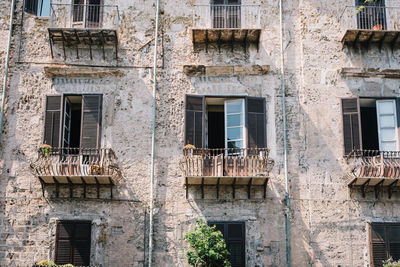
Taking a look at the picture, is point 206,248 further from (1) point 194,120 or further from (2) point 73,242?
(1) point 194,120

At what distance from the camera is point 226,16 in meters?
19.5

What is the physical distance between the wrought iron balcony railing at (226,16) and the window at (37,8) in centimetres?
448

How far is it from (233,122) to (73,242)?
217 inches

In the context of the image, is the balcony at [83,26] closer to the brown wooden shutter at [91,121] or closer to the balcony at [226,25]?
the brown wooden shutter at [91,121]

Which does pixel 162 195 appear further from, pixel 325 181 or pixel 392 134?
pixel 392 134

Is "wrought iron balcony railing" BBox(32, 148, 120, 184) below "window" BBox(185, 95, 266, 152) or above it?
below

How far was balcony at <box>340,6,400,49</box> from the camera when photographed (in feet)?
62.6

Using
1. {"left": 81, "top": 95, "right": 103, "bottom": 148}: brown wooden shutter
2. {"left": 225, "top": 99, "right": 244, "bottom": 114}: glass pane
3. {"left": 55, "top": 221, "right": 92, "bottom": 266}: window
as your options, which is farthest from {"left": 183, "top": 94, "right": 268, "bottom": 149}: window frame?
{"left": 55, "top": 221, "right": 92, "bottom": 266}: window

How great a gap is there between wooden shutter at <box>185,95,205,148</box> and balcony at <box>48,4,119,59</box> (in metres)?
2.72

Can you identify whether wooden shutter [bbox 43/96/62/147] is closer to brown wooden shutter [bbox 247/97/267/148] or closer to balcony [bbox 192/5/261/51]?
balcony [bbox 192/5/261/51]

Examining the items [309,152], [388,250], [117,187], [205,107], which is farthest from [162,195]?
[388,250]

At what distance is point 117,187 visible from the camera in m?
18.0

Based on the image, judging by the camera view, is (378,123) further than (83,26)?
No

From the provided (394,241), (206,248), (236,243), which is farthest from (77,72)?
(394,241)
